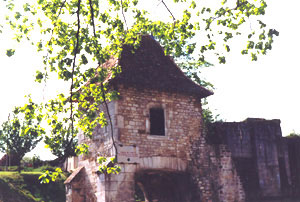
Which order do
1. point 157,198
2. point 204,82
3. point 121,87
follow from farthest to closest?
point 204,82 → point 157,198 → point 121,87

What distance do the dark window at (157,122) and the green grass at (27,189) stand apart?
9.06 metres

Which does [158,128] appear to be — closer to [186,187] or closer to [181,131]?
[181,131]

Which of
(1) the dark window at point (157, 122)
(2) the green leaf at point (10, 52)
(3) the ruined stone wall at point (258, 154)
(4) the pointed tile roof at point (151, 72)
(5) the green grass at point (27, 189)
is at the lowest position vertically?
(5) the green grass at point (27, 189)

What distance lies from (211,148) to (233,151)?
54.7 inches

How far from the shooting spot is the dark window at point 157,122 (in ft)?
44.5

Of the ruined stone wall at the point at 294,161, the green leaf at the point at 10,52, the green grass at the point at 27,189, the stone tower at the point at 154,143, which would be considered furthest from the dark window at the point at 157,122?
the green grass at the point at 27,189

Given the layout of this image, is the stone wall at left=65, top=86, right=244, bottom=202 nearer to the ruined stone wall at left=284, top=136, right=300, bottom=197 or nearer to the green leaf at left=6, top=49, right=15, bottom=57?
the ruined stone wall at left=284, top=136, right=300, bottom=197

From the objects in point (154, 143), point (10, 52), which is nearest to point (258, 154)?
point (154, 143)

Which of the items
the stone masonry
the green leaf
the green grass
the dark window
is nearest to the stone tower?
the dark window

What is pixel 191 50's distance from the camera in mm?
8422

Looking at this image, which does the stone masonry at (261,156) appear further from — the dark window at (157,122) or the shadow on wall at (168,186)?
the dark window at (157,122)

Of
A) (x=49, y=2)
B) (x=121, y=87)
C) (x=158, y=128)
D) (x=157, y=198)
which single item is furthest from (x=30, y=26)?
(x=157, y=198)

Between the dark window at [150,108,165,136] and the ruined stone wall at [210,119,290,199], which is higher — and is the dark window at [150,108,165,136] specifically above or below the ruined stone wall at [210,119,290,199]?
above

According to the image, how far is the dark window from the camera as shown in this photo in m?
13.6
